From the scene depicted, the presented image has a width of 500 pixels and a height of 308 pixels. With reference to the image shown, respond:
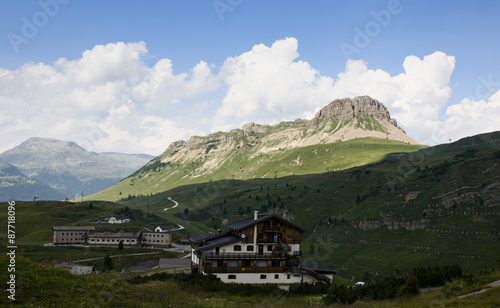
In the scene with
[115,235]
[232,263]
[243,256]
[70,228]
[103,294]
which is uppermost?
[70,228]

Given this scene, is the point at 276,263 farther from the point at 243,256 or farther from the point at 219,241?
the point at 219,241

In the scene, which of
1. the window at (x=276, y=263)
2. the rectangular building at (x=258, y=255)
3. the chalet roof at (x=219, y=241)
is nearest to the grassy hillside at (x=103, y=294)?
the rectangular building at (x=258, y=255)

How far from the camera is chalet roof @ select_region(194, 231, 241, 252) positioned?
6669 centimetres

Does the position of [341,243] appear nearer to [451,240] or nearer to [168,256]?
[451,240]

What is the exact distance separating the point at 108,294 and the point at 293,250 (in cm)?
4515

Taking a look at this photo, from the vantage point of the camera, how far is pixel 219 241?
69750 millimetres

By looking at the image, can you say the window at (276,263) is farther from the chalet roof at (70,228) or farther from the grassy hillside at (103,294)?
the chalet roof at (70,228)

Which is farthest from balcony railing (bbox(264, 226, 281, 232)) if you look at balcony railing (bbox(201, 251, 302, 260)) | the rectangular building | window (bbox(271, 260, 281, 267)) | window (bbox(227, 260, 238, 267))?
window (bbox(227, 260, 238, 267))

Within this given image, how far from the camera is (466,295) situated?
31578mm

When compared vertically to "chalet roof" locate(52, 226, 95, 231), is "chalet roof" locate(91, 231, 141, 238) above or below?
below

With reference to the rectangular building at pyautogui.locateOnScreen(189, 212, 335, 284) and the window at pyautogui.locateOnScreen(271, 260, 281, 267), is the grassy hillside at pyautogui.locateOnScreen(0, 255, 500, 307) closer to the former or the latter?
the rectangular building at pyautogui.locateOnScreen(189, 212, 335, 284)

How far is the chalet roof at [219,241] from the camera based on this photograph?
219 feet

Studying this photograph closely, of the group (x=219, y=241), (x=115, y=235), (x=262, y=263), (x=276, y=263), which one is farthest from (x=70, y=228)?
(x=276, y=263)

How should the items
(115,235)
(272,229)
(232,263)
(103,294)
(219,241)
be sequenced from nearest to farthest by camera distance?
(103,294) → (232,263) → (219,241) → (272,229) → (115,235)
